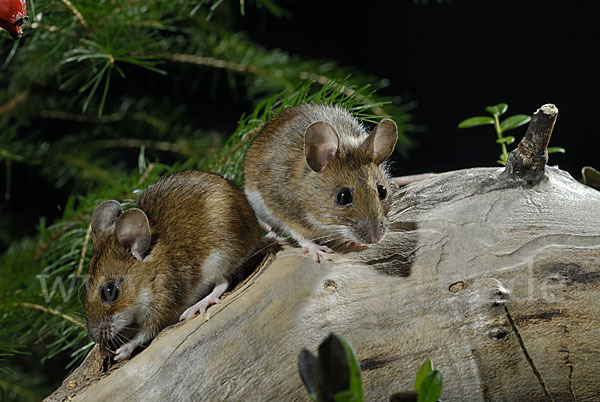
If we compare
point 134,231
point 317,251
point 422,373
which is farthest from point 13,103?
point 422,373

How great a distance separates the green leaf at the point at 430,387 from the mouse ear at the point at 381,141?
2.38ft

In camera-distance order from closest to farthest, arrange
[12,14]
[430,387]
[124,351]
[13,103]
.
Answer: [430,387], [12,14], [124,351], [13,103]

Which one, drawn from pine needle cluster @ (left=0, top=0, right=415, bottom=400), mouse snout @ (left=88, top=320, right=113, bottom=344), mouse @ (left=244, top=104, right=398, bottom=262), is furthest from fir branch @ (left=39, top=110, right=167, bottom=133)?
mouse snout @ (left=88, top=320, right=113, bottom=344)

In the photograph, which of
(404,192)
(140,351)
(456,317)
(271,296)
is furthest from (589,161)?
(140,351)

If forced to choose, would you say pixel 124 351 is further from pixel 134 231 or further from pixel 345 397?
pixel 345 397

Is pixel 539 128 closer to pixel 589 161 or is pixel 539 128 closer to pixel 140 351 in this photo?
pixel 140 351

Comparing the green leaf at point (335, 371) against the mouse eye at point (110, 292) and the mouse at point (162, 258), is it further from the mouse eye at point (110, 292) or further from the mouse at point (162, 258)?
the mouse eye at point (110, 292)

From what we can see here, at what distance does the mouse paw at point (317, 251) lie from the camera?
1.56 metres

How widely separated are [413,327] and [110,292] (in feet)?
2.43

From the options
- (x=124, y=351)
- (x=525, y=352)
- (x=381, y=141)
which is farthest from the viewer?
(x=381, y=141)

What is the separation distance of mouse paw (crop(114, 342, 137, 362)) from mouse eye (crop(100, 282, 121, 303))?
12cm

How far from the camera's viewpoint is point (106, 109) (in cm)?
338

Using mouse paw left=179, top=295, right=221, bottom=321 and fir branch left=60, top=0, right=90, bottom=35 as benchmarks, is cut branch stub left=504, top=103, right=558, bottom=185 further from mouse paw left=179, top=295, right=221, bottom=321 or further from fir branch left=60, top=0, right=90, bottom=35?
fir branch left=60, top=0, right=90, bottom=35

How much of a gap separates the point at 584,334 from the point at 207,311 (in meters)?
0.88
